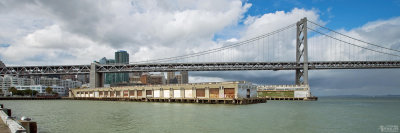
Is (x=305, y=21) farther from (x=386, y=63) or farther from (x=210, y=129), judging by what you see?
(x=210, y=129)

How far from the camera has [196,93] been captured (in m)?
53.4

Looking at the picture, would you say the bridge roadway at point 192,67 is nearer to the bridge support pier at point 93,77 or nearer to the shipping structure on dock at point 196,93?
the bridge support pier at point 93,77

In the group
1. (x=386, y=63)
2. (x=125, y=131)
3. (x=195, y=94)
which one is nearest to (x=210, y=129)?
(x=125, y=131)

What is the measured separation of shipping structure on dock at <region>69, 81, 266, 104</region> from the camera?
158 feet

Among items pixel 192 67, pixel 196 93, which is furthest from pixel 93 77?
pixel 196 93

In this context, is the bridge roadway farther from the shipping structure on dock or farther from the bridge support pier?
the shipping structure on dock

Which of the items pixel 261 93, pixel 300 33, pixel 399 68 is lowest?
pixel 261 93

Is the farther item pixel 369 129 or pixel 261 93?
pixel 261 93

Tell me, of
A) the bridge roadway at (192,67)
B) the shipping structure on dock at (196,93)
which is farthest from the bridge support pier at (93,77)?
the shipping structure on dock at (196,93)

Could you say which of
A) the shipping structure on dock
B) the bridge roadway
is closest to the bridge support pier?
the bridge roadway

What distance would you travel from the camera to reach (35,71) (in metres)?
114

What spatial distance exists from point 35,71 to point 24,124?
377 feet

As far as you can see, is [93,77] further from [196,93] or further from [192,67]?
[196,93]

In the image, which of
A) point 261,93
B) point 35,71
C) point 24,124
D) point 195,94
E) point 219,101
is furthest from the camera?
point 35,71
